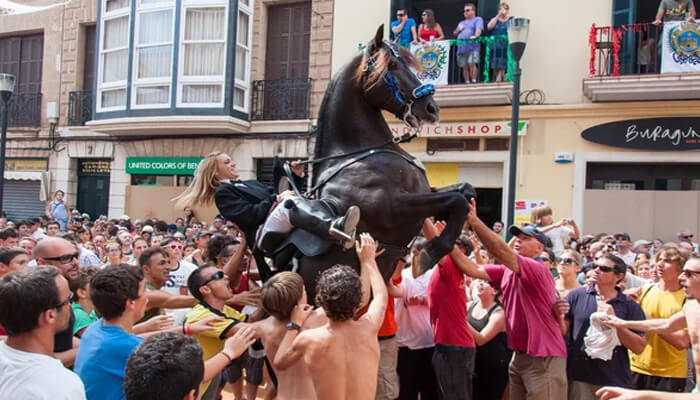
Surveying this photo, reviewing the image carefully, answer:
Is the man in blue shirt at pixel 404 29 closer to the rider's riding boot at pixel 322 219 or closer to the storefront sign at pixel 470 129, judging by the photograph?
the storefront sign at pixel 470 129

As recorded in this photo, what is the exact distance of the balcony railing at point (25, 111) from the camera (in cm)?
1788

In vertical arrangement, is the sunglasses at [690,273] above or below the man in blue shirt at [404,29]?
below

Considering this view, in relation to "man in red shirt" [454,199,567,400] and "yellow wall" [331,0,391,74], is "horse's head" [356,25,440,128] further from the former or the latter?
"yellow wall" [331,0,391,74]

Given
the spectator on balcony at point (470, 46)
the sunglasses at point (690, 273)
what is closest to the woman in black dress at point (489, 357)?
→ the sunglasses at point (690, 273)

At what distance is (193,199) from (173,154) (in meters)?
12.1

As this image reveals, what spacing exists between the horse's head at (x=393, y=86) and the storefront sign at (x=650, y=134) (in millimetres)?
9429

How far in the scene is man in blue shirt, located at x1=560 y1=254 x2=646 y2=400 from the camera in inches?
170

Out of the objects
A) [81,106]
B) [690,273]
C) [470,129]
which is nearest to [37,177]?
[81,106]

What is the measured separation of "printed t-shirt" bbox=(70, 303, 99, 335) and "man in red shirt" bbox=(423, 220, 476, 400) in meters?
2.59

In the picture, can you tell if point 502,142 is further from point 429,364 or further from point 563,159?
point 429,364

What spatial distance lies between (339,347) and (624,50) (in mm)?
11464

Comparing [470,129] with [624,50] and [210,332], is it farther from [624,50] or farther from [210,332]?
[210,332]

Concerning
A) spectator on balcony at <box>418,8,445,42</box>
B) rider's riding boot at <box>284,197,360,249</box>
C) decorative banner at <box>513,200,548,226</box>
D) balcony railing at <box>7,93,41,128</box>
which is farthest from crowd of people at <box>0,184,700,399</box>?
balcony railing at <box>7,93,41,128</box>

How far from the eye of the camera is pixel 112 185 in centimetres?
1675
